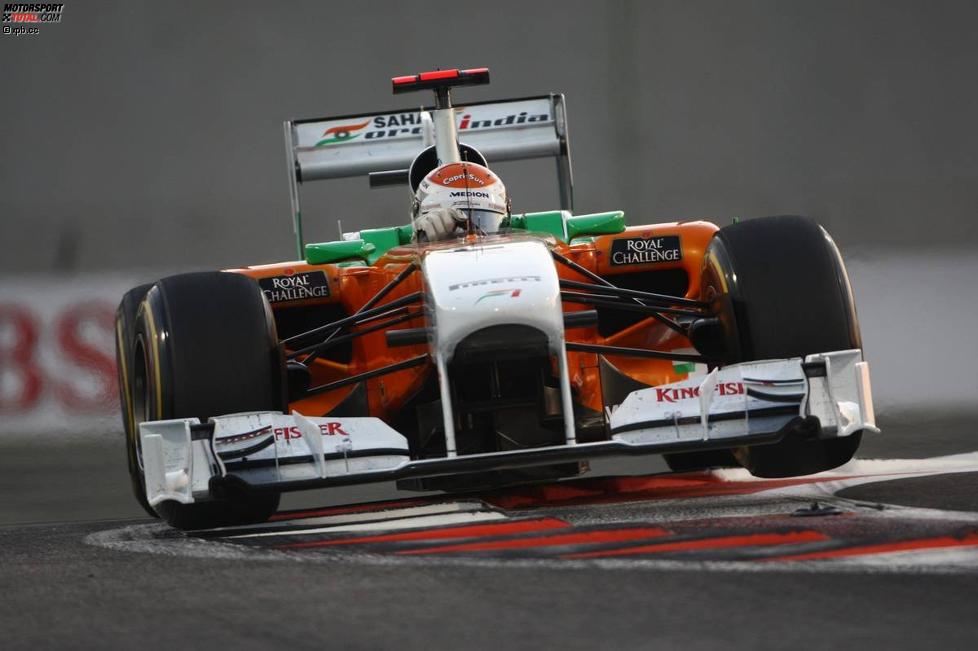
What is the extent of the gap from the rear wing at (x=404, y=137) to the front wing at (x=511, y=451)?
134 inches

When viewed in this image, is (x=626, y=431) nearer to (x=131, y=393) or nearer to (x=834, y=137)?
(x=131, y=393)

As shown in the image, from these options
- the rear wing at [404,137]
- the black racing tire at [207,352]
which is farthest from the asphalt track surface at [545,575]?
the rear wing at [404,137]

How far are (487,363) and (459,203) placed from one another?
3.70 feet

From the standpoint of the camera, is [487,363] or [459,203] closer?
[487,363]

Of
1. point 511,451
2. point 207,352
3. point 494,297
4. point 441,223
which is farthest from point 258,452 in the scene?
point 441,223

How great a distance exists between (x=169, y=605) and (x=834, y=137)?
10.9 metres

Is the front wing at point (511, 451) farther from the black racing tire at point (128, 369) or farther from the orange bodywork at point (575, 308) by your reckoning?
the orange bodywork at point (575, 308)

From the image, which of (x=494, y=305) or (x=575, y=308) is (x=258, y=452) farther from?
(x=575, y=308)

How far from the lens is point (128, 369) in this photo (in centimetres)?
588

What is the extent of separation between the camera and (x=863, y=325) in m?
11.4

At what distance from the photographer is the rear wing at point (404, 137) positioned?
8.37 meters

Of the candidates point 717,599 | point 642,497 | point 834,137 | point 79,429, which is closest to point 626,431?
point 642,497

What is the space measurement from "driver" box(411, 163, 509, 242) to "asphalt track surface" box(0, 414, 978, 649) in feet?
4.01

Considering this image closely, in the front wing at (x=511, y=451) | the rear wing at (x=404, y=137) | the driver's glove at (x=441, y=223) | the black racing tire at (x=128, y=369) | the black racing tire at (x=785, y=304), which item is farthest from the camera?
the rear wing at (x=404, y=137)
